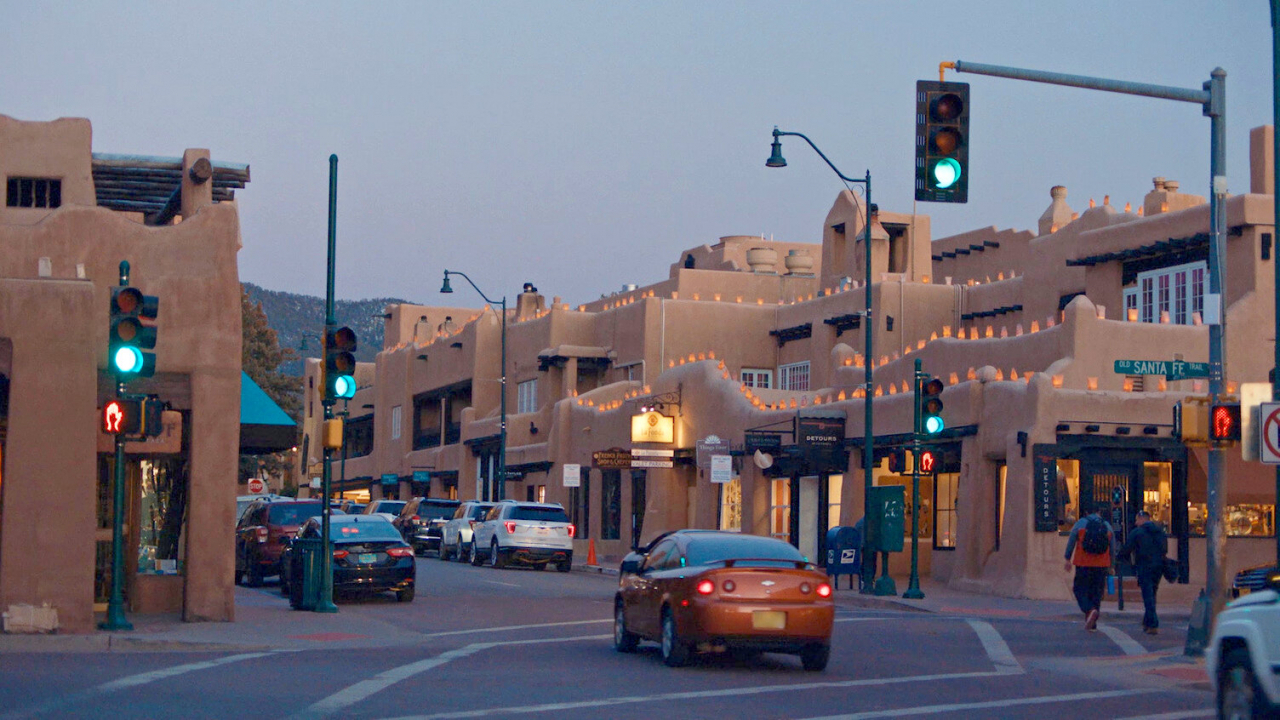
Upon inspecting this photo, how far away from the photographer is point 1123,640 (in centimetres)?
2161

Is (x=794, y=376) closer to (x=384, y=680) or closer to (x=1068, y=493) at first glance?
(x=1068, y=493)

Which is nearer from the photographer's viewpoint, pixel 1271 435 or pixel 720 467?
pixel 1271 435

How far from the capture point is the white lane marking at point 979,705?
13336 mm

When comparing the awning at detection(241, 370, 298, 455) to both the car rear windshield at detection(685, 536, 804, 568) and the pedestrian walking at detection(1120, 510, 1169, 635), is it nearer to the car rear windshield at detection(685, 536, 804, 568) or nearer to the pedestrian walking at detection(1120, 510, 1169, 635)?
the car rear windshield at detection(685, 536, 804, 568)

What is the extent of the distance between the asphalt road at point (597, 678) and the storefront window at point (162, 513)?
1.93 metres

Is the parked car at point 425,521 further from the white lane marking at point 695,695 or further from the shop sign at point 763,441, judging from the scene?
the white lane marking at point 695,695

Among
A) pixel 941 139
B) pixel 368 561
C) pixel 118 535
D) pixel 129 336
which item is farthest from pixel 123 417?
pixel 941 139

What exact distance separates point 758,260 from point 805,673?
1837 inches

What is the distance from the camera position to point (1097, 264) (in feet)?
135

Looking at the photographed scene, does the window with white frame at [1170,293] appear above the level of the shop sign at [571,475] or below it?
above

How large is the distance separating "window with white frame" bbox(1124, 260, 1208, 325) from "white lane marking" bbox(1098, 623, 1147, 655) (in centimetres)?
1558

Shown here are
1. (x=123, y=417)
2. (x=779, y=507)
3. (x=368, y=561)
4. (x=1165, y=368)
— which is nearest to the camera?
(x=123, y=417)

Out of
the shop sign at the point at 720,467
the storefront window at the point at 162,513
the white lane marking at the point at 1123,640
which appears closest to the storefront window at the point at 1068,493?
the white lane marking at the point at 1123,640

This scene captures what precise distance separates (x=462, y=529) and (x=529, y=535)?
4.34 m
